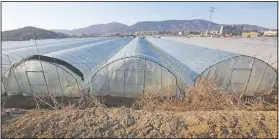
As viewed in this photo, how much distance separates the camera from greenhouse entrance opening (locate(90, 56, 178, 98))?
7.79 m

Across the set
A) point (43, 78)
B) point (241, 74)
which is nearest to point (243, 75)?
point (241, 74)

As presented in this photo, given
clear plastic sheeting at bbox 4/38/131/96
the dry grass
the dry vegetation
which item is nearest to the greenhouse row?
clear plastic sheeting at bbox 4/38/131/96

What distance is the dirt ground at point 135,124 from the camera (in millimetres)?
3936

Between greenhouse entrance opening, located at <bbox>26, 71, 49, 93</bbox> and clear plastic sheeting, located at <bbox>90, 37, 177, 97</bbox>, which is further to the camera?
greenhouse entrance opening, located at <bbox>26, 71, 49, 93</bbox>

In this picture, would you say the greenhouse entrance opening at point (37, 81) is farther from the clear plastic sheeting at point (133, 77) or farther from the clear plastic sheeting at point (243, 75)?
the clear plastic sheeting at point (243, 75)

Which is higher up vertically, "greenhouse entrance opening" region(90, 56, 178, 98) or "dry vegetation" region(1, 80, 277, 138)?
"greenhouse entrance opening" region(90, 56, 178, 98)

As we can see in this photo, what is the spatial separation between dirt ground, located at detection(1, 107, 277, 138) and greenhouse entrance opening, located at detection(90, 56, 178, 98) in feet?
9.83

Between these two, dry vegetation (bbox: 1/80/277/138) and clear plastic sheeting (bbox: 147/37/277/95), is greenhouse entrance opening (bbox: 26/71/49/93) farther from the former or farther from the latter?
clear plastic sheeting (bbox: 147/37/277/95)

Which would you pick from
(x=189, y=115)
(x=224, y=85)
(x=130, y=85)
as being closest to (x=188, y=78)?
(x=224, y=85)

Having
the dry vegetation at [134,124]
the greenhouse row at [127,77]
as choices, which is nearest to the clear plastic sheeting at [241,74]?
the greenhouse row at [127,77]

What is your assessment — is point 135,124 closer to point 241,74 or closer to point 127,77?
point 127,77

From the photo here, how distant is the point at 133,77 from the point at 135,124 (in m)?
3.69

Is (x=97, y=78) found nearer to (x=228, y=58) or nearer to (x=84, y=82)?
(x=84, y=82)

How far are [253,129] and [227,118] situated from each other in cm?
53
